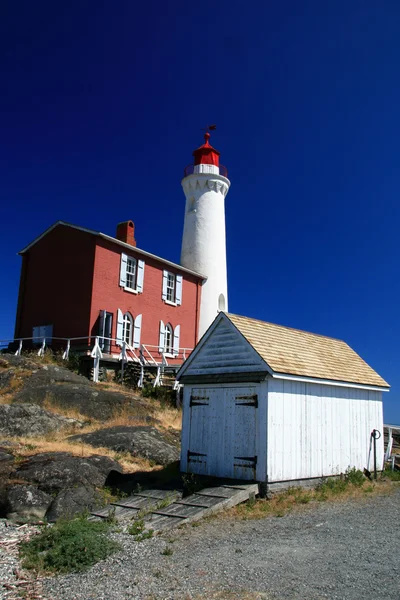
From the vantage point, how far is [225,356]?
44.4ft

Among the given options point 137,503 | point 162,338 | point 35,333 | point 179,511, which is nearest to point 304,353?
point 179,511

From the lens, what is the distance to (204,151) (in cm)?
Answer: 3469

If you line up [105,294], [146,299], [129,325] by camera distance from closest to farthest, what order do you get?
[105,294] → [129,325] → [146,299]

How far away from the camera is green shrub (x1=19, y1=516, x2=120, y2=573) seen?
778 centimetres

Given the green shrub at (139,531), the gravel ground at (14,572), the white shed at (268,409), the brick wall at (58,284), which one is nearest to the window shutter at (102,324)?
the brick wall at (58,284)

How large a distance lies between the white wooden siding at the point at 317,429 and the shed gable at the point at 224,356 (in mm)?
813

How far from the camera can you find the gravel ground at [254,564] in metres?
6.52

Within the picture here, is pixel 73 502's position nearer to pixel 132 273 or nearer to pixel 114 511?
pixel 114 511

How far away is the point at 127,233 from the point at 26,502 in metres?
19.4

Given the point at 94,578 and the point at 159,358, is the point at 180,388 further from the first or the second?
the point at 94,578

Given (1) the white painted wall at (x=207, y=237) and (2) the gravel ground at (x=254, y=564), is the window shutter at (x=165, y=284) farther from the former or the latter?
(2) the gravel ground at (x=254, y=564)

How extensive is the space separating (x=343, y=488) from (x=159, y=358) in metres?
16.6

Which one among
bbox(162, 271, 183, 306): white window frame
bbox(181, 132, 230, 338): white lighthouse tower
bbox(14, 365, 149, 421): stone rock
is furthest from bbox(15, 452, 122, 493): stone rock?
bbox(181, 132, 230, 338): white lighthouse tower

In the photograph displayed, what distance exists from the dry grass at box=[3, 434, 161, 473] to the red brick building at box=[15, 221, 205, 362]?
10412 millimetres
